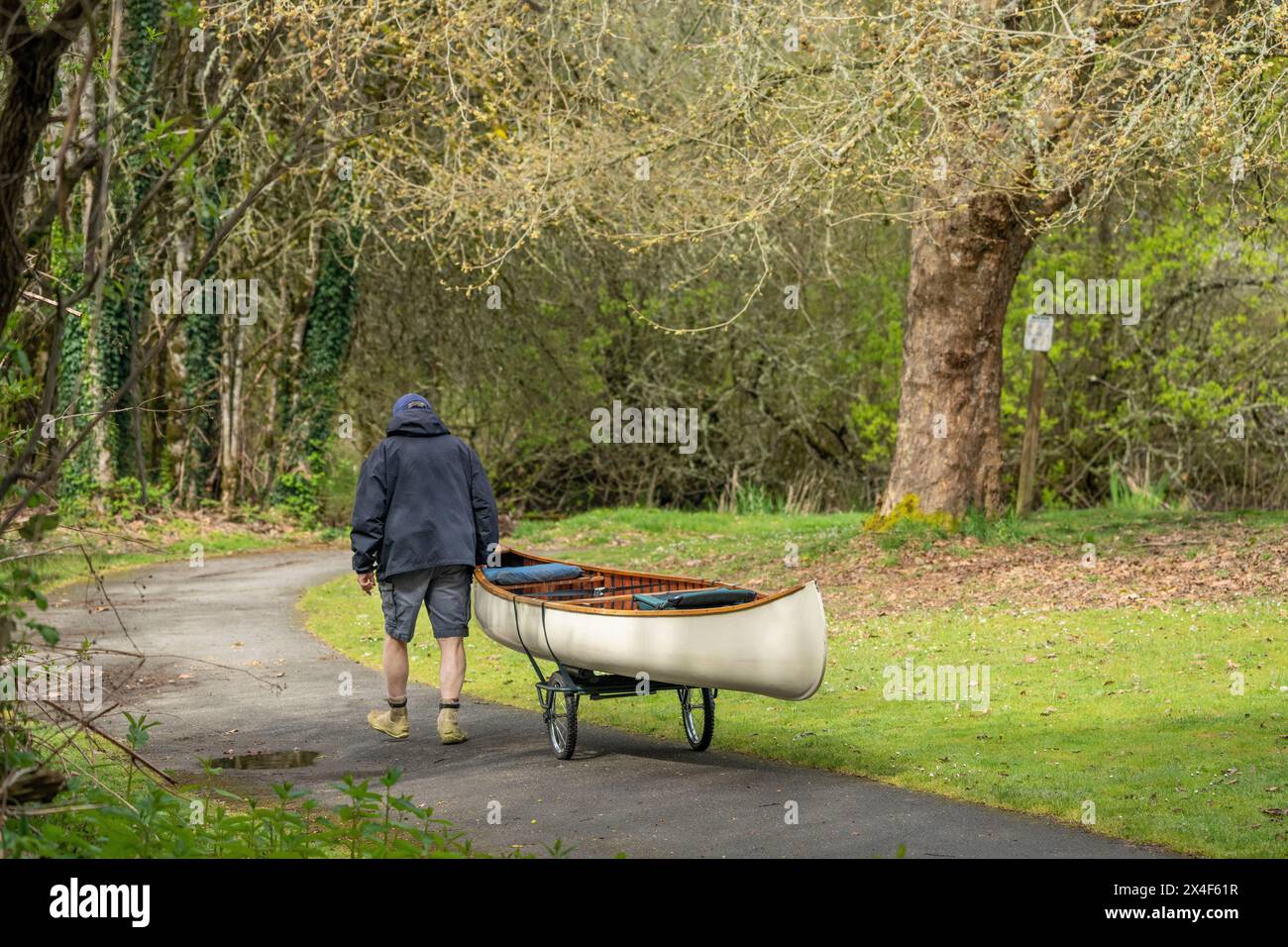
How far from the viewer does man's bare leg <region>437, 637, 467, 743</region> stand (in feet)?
31.7

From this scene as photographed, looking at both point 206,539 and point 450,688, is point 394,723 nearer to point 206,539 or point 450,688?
point 450,688

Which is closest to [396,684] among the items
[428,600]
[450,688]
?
[450,688]

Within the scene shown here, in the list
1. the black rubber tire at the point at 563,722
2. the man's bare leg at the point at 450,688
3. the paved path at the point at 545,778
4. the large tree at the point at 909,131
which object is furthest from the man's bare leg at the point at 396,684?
the large tree at the point at 909,131

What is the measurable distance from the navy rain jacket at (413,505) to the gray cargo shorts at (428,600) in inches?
5.2

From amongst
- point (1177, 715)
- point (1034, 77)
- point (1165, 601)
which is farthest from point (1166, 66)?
point (1177, 715)

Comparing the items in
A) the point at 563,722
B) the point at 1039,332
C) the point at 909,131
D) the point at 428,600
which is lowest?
the point at 563,722

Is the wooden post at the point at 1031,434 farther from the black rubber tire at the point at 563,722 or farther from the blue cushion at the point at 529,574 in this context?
the black rubber tire at the point at 563,722

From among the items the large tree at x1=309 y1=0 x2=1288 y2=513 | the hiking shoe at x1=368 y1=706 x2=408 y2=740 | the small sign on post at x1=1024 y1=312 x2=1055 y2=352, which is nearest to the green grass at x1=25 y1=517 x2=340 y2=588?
the large tree at x1=309 y1=0 x2=1288 y2=513

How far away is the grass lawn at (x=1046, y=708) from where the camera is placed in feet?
26.2

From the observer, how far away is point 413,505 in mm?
9594

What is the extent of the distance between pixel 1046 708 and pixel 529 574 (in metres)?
3.86

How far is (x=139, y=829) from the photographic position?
5.86 meters

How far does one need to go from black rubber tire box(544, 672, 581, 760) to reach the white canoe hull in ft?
0.46
